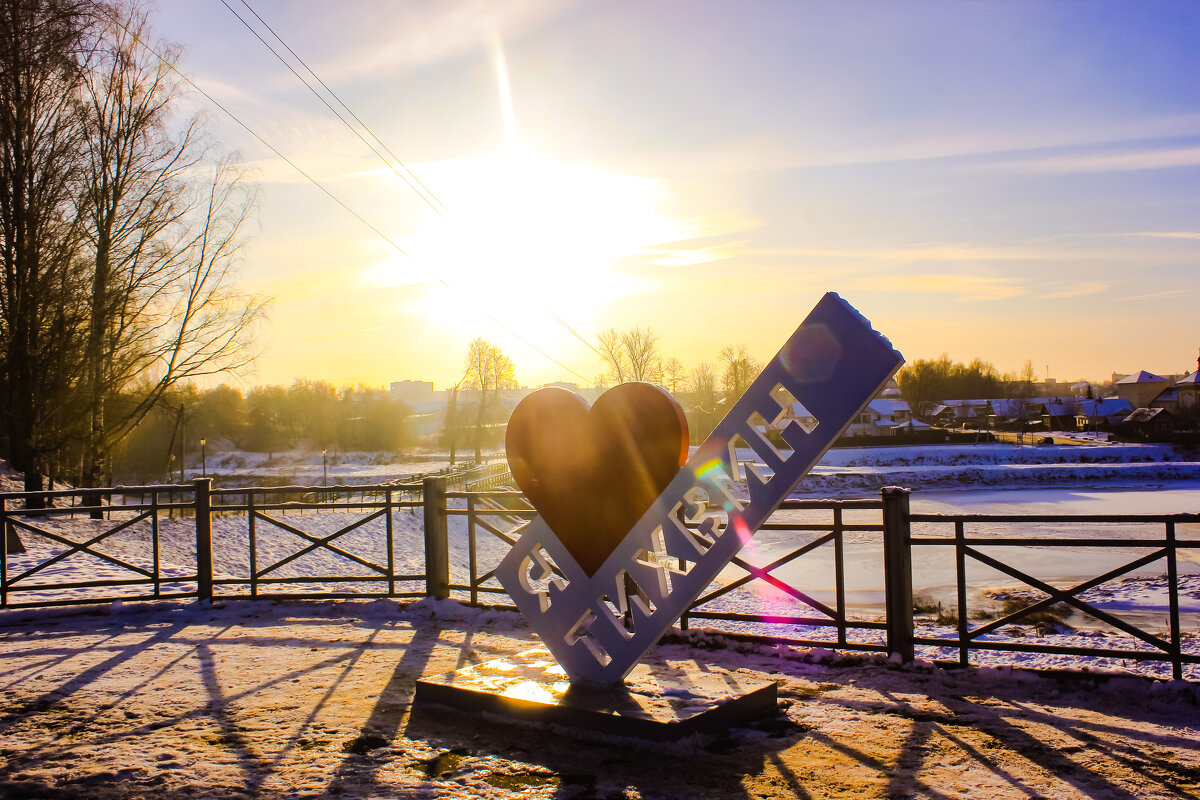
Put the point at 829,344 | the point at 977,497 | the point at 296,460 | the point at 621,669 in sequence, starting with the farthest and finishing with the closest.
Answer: the point at 296,460 < the point at 977,497 < the point at 621,669 < the point at 829,344

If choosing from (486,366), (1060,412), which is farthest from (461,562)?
(1060,412)

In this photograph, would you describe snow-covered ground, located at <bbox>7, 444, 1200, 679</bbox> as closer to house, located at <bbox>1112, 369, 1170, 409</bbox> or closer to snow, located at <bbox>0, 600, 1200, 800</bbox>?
snow, located at <bbox>0, 600, 1200, 800</bbox>

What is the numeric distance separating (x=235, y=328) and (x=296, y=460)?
59.8 meters

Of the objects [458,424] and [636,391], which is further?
[458,424]

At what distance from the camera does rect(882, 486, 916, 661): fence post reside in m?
6.77

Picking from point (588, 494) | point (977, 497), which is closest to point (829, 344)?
point (588, 494)

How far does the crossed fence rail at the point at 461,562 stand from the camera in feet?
21.3

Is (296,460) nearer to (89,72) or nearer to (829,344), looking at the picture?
(89,72)

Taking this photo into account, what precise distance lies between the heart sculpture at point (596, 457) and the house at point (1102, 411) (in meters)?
100

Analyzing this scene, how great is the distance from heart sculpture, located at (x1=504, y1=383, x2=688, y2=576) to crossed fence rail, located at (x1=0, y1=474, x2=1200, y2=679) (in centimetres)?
175

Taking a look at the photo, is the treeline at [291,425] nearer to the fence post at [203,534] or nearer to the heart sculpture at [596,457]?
the fence post at [203,534]

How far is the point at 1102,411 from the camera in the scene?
10662 centimetres

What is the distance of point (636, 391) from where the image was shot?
5.73 m

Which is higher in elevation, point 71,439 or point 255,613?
point 71,439
